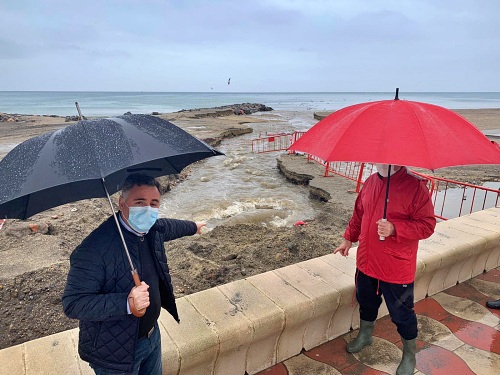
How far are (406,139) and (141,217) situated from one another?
1510 mm

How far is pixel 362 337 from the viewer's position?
292 centimetres

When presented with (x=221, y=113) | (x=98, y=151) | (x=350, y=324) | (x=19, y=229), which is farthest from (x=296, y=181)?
(x=221, y=113)

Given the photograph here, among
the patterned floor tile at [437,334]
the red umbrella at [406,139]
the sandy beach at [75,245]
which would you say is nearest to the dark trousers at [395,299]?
the patterned floor tile at [437,334]

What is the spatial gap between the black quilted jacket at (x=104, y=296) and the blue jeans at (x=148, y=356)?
118 millimetres

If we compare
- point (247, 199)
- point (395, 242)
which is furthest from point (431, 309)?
point (247, 199)

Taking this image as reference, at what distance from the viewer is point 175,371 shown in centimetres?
219

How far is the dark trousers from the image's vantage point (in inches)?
99.6

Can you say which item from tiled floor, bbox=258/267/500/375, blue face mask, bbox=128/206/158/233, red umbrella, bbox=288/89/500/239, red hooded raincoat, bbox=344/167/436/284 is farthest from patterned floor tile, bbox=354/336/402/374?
blue face mask, bbox=128/206/158/233

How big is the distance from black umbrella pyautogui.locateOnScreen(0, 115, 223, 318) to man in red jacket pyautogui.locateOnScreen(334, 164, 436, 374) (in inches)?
52.5

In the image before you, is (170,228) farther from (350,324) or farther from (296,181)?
(296,181)

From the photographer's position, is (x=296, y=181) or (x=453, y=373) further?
(x=296, y=181)

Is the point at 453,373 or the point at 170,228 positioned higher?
the point at 170,228

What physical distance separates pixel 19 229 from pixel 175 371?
19.8 feet

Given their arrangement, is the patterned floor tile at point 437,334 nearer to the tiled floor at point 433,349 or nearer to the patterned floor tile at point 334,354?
the tiled floor at point 433,349
